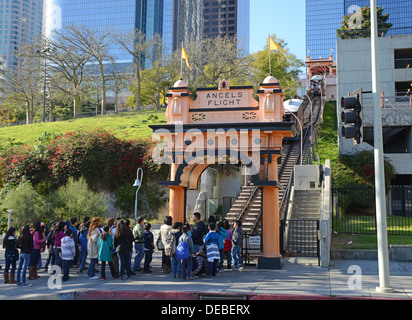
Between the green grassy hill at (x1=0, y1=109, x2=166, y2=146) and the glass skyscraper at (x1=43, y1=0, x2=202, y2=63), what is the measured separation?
9198 cm

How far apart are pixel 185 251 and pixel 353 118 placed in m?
5.68

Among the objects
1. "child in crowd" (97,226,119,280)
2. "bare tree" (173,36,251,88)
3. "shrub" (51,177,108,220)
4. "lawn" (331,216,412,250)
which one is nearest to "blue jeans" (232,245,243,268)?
"child in crowd" (97,226,119,280)

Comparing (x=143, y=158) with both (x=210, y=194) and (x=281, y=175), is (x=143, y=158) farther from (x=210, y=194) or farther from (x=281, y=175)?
(x=281, y=175)

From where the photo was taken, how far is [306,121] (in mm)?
39156

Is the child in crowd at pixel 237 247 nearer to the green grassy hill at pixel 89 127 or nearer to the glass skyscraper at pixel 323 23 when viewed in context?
the green grassy hill at pixel 89 127

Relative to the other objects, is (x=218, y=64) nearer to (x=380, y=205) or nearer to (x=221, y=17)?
(x=380, y=205)

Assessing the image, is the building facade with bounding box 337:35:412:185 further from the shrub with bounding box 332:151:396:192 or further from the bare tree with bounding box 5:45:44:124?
the bare tree with bounding box 5:45:44:124

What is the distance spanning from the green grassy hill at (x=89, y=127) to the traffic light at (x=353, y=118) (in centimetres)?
2520

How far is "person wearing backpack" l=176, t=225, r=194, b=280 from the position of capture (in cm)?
1182

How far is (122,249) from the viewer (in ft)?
38.4

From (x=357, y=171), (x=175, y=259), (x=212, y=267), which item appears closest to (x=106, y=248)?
(x=175, y=259)

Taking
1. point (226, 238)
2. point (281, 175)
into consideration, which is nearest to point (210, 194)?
point (281, 175)
